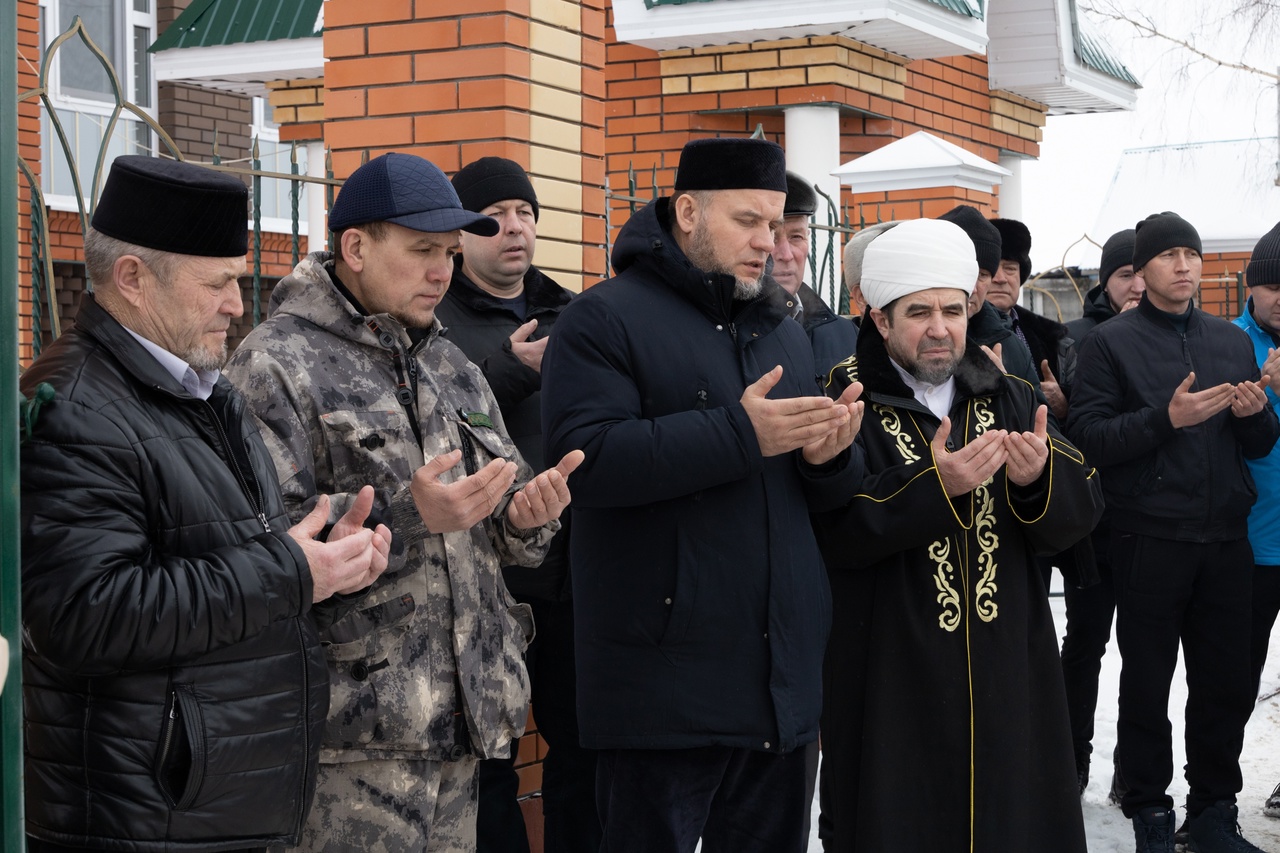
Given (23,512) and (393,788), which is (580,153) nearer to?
(393,788)

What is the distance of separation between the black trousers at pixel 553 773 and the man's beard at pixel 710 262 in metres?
1.11

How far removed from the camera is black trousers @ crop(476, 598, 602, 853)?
3963 millimetres

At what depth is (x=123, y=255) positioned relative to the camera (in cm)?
238

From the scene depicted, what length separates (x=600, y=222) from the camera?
498cm

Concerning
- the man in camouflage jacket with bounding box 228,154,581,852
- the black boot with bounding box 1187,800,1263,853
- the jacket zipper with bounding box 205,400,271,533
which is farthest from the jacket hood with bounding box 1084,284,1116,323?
the jacket zipper with bounding box 205,400,271,533

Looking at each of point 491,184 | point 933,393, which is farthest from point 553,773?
point 491,184

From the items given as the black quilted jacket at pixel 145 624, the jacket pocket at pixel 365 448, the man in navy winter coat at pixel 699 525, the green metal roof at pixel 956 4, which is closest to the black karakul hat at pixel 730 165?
the man in navy winter coat at pixel 699 525

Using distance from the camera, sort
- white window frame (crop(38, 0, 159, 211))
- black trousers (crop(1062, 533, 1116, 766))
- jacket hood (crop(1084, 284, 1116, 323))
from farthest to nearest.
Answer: white window frame (crop(38, 0, 159, 211)) < jacket hood (crop(1084, 284, 1116, 323)) < black trousers (crop(1062, 533, 1116, 766))

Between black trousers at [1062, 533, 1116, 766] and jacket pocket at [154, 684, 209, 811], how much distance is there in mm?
4016

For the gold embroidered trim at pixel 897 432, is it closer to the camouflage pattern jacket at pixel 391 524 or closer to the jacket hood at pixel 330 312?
the camouflage pattern jacket at pixel 391 524

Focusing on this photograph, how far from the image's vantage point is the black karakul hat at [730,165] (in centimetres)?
335

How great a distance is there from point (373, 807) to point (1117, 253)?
14.5ft

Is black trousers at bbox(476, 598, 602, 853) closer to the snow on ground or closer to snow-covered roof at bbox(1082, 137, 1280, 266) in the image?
the snow on ground

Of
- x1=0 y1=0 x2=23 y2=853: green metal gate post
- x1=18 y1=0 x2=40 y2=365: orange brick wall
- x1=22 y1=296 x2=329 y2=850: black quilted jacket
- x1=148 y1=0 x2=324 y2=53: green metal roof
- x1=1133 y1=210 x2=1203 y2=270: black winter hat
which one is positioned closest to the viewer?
x1=0 y1=0 x2=23 y2=853: green metal gate post
